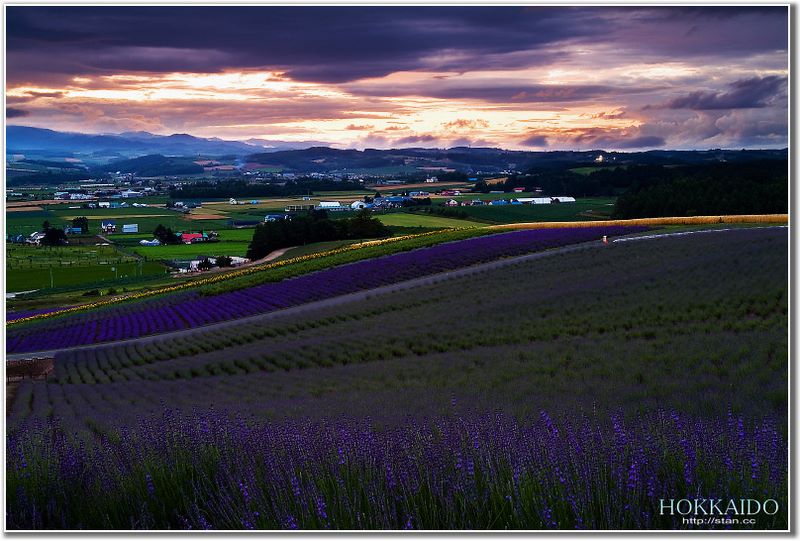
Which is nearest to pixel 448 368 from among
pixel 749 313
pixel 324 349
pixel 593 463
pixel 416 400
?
pixel 416 400

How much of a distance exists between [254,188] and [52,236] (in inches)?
108

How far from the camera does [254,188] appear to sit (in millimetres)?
10453

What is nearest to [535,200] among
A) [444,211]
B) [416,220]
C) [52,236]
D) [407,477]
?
[444,211]

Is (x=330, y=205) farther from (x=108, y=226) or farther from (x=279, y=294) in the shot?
(x=279, y=294)

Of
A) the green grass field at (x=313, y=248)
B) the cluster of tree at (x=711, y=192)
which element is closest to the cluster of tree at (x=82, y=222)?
the green grass field at (x=313, y=248)

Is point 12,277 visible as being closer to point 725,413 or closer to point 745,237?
point 725,413

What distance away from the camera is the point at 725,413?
17.9 feet

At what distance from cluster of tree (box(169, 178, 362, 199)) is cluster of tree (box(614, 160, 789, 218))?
13.9 feet

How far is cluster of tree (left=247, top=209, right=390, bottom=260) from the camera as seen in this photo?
10852 mm

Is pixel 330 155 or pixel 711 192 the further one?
pixel 711 192

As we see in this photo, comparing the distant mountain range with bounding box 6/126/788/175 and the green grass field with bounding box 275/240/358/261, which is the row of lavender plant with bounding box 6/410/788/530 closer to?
the distant mountain range with bounding box 6/126/788/175

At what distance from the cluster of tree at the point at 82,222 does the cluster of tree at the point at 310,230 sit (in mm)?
2307

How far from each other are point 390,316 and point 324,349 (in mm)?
3359

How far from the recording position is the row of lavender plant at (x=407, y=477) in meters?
4.03
